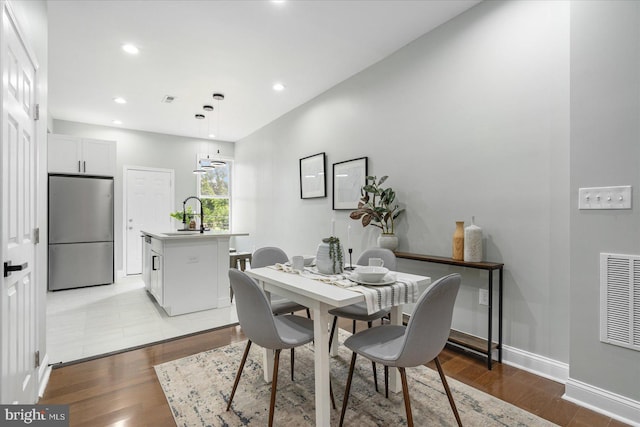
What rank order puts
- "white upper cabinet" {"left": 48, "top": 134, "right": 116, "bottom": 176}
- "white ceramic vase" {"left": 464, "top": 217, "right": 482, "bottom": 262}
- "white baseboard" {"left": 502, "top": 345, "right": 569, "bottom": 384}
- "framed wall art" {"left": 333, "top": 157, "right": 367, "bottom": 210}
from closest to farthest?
1. "white baseboard" {"left": 502, "top": 345, "right": 569, "bottom": 384}
2. "white ceramic vase" {"left": 464, "top": 217, "right": 482, "bottom": 262}
3. "framed wall art" {"left": 333, "top": 157, "right": 367, "bottom": 210}
4. "white upper cabinet" {"left": 48, "top": 134, "right": 116, "bottom": 176}

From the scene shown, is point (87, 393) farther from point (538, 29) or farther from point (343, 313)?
point (538, 29)

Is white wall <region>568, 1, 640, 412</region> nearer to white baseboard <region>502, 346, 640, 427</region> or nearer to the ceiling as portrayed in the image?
white baseboard <region>502, 346, 640, 427</region>

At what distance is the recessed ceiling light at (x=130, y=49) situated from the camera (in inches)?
122

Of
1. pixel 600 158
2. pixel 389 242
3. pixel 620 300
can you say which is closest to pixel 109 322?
pixel 389 242

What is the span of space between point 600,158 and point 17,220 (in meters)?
3.10

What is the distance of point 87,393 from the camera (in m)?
2.00

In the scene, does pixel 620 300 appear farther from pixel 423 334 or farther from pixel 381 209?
pixel 381 209

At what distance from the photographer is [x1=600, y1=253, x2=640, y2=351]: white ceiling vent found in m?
1.68

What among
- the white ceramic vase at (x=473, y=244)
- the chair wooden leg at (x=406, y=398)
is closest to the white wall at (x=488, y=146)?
the white ceramic vase at (x=473, y=244)

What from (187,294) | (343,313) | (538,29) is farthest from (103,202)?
(538,29)

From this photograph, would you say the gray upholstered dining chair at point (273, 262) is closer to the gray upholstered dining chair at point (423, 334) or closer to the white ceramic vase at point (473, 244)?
the gray upholstered dining chair at point (423, 334)

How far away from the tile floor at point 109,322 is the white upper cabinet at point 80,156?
6.21ft

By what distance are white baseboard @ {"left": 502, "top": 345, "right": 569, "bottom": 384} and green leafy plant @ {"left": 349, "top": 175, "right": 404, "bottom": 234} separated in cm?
136

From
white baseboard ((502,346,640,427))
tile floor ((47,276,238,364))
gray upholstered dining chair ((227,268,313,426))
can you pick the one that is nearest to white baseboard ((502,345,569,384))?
white baseboard ((502,346,640,427))
